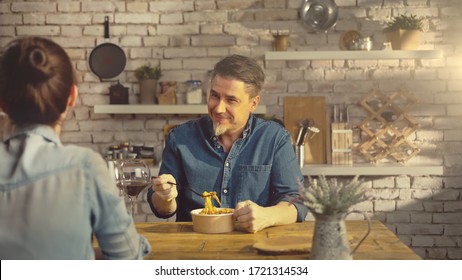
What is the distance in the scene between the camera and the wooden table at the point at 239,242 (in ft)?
5.33

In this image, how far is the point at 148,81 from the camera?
3951 millimetres

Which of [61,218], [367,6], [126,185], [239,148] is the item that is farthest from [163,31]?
[61,218]

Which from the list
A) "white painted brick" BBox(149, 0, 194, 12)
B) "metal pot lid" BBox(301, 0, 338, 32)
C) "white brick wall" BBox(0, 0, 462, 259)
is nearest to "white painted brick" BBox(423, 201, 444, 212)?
"white brick wall" BBox(0, 0, 462, 259)

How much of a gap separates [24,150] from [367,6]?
10.3 ft

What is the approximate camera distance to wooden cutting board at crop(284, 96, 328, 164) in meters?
3.99

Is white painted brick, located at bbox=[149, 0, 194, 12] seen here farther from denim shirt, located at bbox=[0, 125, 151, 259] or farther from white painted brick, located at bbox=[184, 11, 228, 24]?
denim shirt, located at bbox=[0, 125, 151, 259]

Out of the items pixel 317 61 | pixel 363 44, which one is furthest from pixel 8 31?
pixel 363 44

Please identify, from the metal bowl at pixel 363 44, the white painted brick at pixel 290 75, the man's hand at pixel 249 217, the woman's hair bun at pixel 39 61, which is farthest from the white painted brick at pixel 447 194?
the woman's hair bun at pixel 39 61

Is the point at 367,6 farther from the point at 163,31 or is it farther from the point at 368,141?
the point at 163,31

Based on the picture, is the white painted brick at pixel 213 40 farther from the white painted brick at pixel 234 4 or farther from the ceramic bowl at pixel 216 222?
the ceramic bowl at pixel 216 222

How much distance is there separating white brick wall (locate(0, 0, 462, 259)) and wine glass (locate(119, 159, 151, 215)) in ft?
6.94

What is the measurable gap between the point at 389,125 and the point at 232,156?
1.94 m

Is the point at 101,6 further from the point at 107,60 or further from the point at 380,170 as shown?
the point at 380,170

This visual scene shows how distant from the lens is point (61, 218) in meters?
1.19
